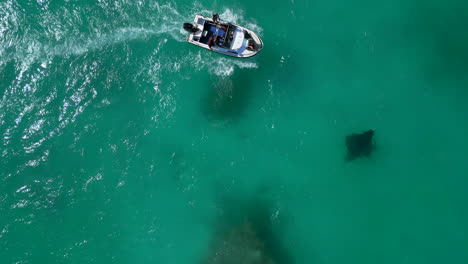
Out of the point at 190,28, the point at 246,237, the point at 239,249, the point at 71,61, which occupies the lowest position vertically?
the point at 239,249

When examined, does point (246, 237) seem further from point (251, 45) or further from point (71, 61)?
point (71, 61)

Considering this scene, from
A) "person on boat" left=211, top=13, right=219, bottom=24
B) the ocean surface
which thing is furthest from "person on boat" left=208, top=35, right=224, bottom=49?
the ocean surface

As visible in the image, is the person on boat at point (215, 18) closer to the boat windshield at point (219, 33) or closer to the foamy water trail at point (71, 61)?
the boat windshield at point (219, 33)

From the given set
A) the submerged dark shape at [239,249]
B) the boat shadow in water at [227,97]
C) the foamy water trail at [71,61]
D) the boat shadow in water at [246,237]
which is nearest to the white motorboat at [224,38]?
the foamy water trail at [71,61]

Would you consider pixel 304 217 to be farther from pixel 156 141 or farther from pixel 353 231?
pixel 156 141

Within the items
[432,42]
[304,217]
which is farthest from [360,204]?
[432,42]


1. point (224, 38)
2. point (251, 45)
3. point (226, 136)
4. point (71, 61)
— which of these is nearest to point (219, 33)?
point (224, 38)

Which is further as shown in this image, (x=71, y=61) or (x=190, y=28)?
(x=71, y=61)
